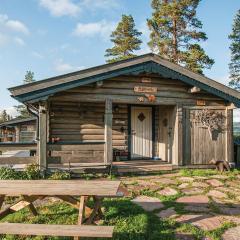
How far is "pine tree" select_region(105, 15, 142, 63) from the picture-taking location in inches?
1494

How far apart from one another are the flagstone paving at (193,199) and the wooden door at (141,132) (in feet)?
9.53

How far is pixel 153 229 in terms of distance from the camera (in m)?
5.28

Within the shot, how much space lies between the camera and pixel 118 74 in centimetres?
1070

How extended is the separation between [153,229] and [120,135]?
803 cm

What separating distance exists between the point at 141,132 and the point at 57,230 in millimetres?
9664

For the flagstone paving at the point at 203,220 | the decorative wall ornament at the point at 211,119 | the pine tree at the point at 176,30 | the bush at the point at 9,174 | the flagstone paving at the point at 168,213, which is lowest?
the flagstone paving at the point at 203,220

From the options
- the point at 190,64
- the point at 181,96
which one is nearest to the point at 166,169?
the point at 181,96

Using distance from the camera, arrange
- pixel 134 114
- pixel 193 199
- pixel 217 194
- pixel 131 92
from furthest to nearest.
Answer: pixel 134 114 < pixel 131 92 < pixel 217 194 < pixel 193 199

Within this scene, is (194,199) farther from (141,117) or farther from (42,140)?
(141,117)

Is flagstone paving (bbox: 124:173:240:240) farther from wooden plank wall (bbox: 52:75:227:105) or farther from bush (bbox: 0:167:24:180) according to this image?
bush (bbox: 0:167:24:180)

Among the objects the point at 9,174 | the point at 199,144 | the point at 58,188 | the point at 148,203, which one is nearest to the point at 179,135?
the point at 199,144

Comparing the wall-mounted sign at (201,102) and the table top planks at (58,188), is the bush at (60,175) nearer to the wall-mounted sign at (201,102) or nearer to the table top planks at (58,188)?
the table top planks at (58,188)

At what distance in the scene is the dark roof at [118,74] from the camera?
380 inches

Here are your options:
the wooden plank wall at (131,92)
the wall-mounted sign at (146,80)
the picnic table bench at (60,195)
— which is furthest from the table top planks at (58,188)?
the wall-mounted sign at (146,80)
